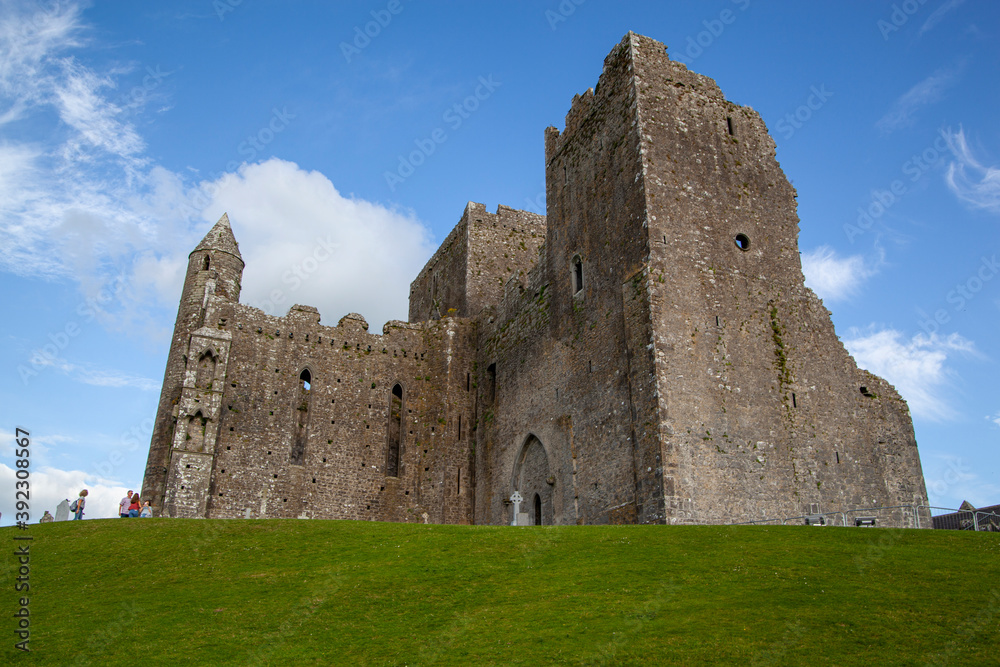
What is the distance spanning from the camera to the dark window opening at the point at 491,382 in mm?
32594

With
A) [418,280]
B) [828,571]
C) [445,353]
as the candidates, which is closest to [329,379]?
[445,353]

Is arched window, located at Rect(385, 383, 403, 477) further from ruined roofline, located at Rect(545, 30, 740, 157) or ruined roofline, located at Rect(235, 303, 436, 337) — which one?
ruined roofline, located at Rect(545, 30, 740, 157)

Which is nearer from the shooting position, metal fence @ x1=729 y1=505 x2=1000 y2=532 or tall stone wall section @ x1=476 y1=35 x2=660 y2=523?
metal fence @ x1=729 y1=505 x2=1000 y2=532

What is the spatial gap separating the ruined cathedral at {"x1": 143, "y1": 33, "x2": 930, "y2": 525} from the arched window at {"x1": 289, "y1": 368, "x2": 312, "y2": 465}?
0.25ft

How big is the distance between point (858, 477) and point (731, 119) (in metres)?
12.1

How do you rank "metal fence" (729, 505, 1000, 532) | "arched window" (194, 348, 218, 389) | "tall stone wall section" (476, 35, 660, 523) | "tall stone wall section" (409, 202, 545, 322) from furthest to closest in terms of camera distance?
"tall stone wall section" (409, 202, 545, 322), "arched window" (194, 348, 218, 389), "tall stone wall section" (476, 35, 660, 523), "metal fence" (729, 505, 1000, 532)

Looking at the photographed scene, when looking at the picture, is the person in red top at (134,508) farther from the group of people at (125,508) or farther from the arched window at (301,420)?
the arched window at (301,420)

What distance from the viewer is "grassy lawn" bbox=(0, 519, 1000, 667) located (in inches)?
433

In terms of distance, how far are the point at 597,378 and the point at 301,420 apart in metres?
12.7

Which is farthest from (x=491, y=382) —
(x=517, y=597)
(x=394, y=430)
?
(x=517, y=597)

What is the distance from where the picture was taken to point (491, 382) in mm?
33094

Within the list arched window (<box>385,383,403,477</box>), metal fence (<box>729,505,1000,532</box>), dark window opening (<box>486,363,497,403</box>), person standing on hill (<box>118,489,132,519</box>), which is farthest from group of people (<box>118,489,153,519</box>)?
metal fence (<box>729,505,1000,532</box>)

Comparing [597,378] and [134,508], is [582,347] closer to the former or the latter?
[597,378]

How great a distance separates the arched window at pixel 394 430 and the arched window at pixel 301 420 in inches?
132
